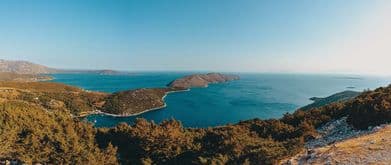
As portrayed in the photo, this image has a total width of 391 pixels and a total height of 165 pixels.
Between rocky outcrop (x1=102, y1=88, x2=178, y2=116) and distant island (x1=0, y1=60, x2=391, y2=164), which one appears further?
rocky outcrop (x1=102, y1=88, x2=178, y2=116)

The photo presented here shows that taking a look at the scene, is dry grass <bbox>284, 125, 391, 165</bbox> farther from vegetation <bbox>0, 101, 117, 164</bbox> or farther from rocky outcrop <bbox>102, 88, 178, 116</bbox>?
rocky outcrop <bbox>102, 88, 178, 116</bbox>

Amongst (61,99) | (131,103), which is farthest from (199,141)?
(61,99)

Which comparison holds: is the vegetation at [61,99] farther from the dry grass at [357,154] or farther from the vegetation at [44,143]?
the dry grass at [357,154]

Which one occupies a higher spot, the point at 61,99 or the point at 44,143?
the point at 44,143

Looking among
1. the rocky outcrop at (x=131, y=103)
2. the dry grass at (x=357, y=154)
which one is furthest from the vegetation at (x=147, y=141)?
the rocky outcrop at (x=131, y=103)

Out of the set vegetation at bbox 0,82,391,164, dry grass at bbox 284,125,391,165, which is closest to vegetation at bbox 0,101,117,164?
vegetation at bbox 0,82,391,164

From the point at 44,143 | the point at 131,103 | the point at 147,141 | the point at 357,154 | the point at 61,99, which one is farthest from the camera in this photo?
the point at 131,103

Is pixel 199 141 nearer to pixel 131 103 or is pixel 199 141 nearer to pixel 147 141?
pixel 147 141

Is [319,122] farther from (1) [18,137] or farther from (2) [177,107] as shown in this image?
(2) [177,107]

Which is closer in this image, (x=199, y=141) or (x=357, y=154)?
(x=357, y=154)

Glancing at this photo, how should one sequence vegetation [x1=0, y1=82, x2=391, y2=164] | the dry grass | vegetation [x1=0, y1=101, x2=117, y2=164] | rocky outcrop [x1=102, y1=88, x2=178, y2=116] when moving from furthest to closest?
rocky outcrop [x1=102, y1=88, x2=178, y2=116], vegetation [x1=0, y1=101, x2=117, y2=164], vegetation [x1=0, y1=82, x2=391, y2=164], the dry grass

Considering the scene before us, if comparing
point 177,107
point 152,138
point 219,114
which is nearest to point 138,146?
point 152,138
